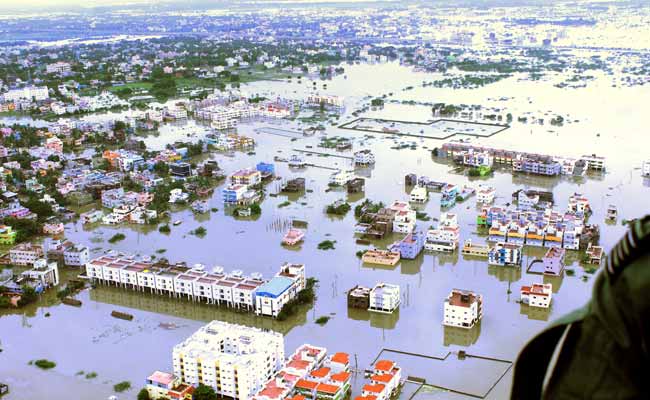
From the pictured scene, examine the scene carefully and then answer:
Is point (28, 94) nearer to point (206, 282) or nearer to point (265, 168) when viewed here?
point (265, 168)

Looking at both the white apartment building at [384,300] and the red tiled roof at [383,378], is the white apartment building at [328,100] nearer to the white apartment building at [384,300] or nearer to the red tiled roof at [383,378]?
the white apartment building at [384,300]

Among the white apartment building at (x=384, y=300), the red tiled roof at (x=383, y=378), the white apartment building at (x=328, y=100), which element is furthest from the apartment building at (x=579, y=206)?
the white apartment building at (x=328, y=100)

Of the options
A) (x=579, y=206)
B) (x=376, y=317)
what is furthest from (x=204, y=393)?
(x=579, y=206)

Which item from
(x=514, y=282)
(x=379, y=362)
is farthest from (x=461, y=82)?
(x=379, y=362)

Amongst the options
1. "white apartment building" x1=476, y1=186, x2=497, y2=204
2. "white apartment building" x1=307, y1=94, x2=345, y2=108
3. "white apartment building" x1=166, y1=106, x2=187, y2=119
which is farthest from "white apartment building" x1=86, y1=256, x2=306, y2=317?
"white apartment building" x1=307, y1=94, x2=345, y2=108

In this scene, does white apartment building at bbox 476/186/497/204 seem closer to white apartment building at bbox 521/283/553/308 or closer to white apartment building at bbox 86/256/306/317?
white apartment building at bbox 521/283/553/308

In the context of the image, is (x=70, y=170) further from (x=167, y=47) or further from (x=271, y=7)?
(x=271, y=7)
